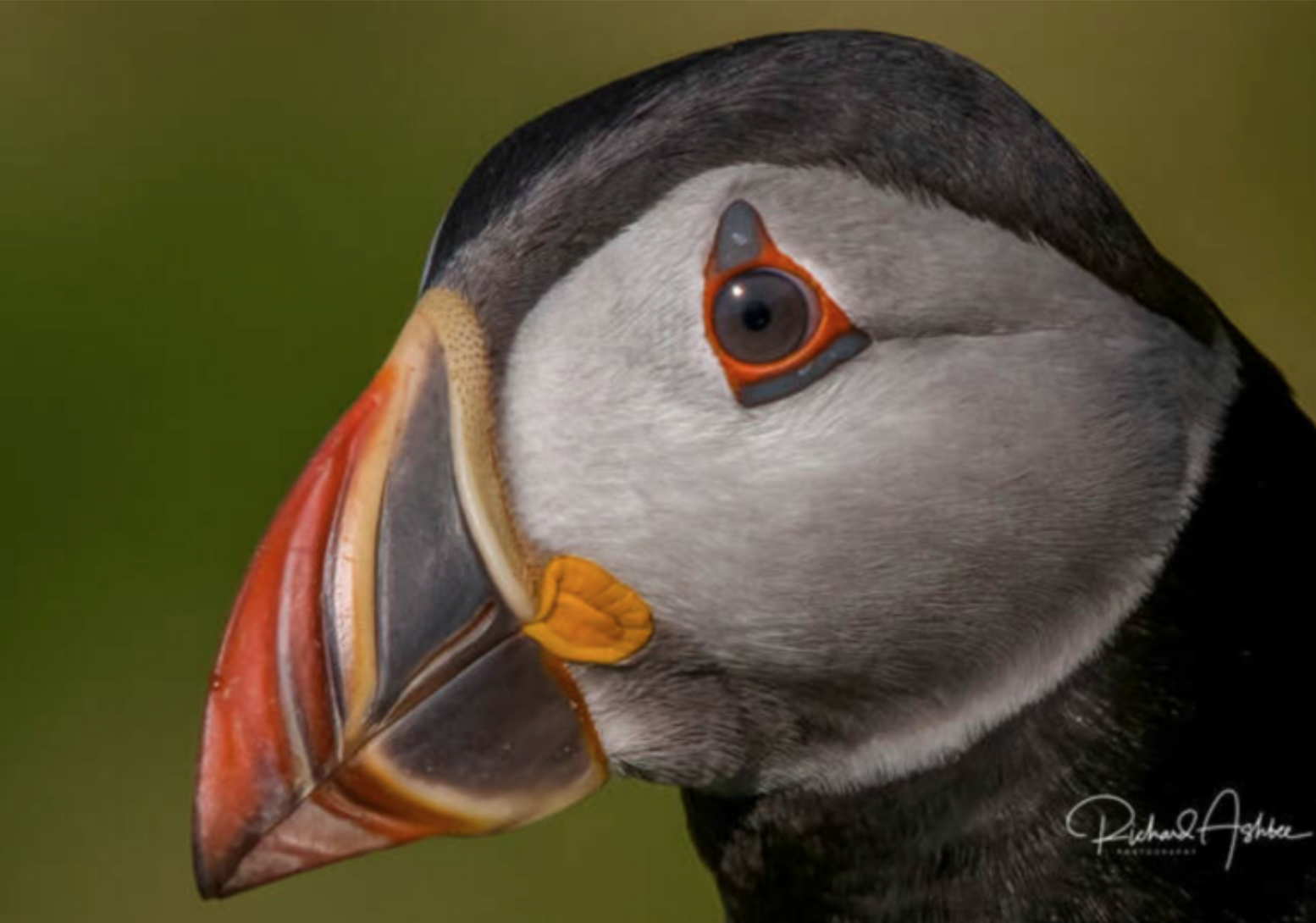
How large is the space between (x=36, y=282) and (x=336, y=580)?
4.71 m

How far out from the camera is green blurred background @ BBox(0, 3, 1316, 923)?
5.28 metres

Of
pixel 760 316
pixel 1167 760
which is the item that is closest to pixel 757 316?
pixel 760 316

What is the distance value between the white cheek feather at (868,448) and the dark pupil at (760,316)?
2 centimetres

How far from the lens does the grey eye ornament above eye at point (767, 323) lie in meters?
2.16

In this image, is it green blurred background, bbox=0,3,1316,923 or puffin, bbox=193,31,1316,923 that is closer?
puffin, bbox=193,31,1316,923

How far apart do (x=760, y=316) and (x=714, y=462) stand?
0.47 feet

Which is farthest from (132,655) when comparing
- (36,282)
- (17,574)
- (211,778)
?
(211,778)

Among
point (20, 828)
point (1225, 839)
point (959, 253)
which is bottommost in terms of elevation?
point (20, 828)

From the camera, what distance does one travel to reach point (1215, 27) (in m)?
7.16

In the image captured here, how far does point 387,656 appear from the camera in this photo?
2.15m

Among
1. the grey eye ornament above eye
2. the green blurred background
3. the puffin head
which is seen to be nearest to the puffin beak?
the puffin head

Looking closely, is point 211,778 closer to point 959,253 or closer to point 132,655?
point 959,253

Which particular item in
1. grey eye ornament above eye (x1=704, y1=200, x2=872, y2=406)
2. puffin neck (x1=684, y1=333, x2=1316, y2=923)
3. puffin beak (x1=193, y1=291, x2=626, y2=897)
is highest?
grey eye ornament above eye (x1=704, y1=200, x2=872, y2=406)

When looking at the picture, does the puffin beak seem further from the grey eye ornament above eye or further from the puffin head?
the grey eye ornament above eye
